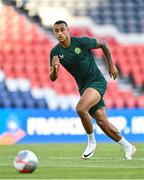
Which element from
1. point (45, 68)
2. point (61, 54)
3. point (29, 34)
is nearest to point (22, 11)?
point (29, 34)

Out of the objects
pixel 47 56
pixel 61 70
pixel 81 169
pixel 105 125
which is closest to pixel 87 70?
pixel 105 125

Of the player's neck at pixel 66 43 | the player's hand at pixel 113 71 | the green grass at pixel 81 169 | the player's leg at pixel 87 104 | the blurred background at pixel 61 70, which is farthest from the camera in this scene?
the blurred background at pixel 61 70

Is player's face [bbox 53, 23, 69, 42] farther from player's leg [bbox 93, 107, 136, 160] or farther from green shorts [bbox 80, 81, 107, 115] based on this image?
player's leg [bbox 93, 107, 136, 160]

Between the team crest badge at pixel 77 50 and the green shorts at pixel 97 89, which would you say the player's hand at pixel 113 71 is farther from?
the team crest badge at pixel 77 50

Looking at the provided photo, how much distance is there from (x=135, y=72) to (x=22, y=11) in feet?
14.5

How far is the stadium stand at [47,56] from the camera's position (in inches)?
805

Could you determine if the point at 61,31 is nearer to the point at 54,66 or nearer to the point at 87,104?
the point at 54,66

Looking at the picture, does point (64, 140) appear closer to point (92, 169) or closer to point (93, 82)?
point (93, 82)

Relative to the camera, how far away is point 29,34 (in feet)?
74.6

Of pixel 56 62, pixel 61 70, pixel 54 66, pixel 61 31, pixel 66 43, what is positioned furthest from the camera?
pixel 61 70

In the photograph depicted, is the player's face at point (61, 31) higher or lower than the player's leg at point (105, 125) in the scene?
higher

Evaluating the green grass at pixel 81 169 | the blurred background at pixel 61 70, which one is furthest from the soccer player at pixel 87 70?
the blurred background at pixel 61 70

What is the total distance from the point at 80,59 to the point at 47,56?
1174 cm

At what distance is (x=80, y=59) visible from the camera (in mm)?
10422
